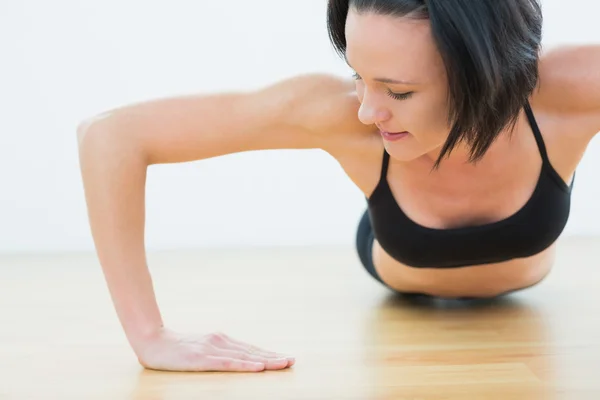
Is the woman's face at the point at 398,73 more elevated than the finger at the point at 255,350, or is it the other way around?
→ the woman's face at the point at 398,73

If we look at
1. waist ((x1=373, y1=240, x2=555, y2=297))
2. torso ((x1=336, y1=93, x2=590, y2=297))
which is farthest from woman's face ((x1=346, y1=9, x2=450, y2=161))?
waist ((x1=373, y1=240, x2=555, y2=297))

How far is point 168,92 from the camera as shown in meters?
3.49

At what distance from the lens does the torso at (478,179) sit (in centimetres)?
183

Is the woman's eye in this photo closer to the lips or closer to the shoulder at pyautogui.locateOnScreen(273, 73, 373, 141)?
the lips

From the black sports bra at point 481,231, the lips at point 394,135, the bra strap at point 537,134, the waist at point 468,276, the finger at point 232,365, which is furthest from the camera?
the waist at point 468,276

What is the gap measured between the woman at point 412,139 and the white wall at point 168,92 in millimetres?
1425

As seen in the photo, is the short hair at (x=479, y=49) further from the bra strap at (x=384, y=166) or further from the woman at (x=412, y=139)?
the bra strap at (x=384, y=166)

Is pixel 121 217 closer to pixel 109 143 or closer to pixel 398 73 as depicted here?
pixel 109 143

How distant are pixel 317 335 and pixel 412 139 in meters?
0.58

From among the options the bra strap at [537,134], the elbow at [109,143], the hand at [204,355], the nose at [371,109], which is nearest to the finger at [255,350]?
the hand at [204,355]

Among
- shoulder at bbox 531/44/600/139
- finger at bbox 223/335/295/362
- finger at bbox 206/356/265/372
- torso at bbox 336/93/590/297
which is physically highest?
shoulder at bbox 531/44/600/139

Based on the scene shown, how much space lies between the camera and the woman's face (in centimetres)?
144

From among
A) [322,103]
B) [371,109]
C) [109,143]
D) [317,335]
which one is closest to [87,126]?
[109,143]

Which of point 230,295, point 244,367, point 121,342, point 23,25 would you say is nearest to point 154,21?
point 23,25
